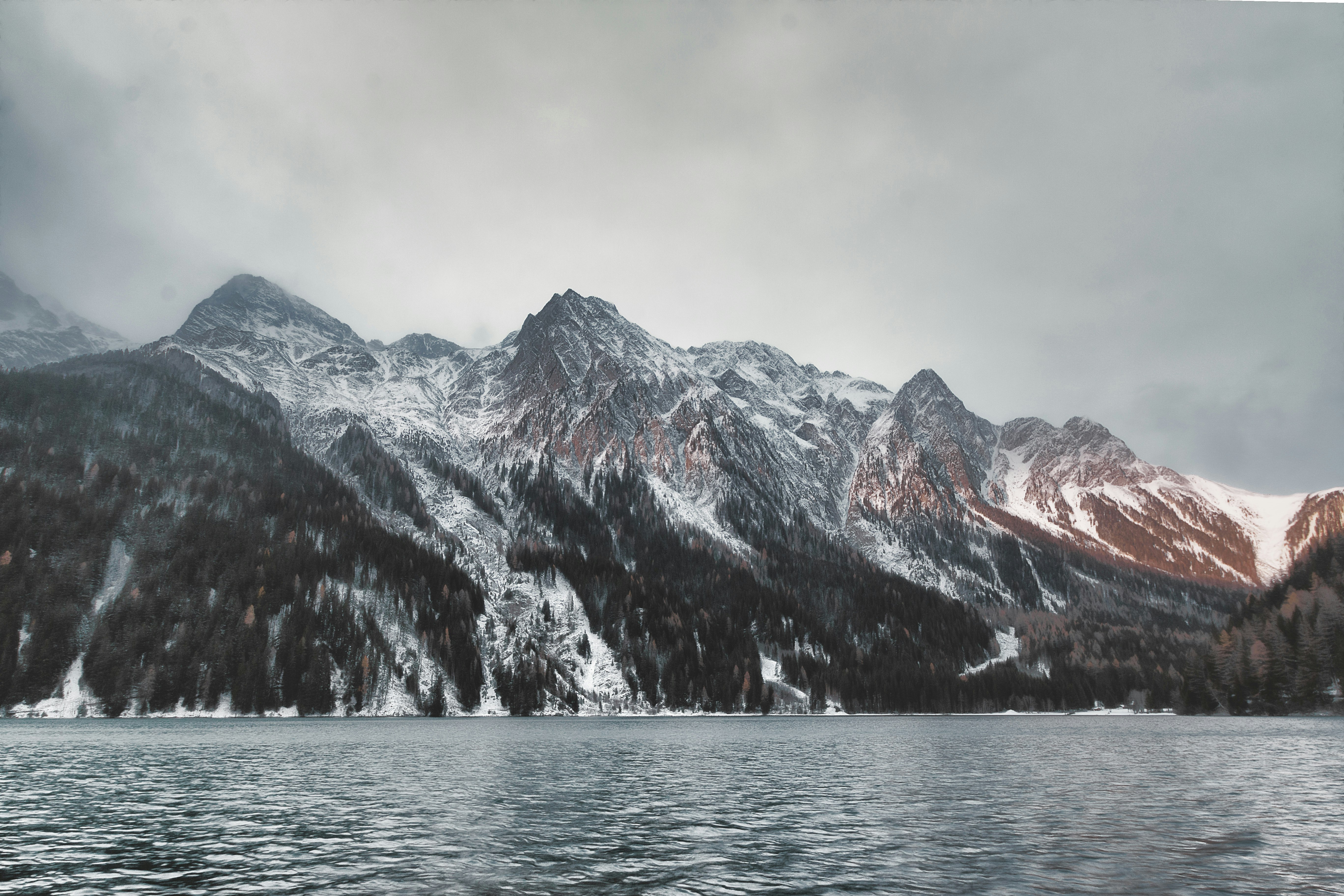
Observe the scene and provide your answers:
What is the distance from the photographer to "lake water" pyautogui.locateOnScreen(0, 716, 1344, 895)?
69.6ft

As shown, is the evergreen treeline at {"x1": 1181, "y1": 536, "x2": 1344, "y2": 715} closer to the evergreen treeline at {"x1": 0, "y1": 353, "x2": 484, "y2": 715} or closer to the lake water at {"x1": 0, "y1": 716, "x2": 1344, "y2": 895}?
the lake water at {"x1": 0, "y1": 716, "x2": 1344, "y2": 895}

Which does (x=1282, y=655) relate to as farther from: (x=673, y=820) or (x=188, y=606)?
(x=188, y=606)

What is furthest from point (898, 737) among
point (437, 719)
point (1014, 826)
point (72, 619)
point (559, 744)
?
point (72, 619)

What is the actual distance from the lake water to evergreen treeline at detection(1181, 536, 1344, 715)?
6126cm

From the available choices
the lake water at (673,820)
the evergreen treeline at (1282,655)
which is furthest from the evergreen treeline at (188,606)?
the evergreen treeline at (1282,655)

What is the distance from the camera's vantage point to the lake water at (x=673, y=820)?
21.2 metres

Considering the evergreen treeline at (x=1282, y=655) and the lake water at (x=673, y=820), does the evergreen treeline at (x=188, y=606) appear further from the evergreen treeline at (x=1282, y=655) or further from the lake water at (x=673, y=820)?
the evergreen treeline at (x=1282, y=655)

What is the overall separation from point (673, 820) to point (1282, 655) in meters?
137

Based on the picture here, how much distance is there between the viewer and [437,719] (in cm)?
15750

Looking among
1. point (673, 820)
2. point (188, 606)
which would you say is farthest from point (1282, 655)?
point (188, 606)

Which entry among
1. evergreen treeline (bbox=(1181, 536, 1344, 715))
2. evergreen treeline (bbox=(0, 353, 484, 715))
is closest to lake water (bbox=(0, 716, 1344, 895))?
evergreen treeline (bbox=(1181, 536, 1344, 715))

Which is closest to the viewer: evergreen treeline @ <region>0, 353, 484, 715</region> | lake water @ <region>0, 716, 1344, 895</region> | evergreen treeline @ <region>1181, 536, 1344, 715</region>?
lake water @ <region>0, 716, 1344, 895</region>

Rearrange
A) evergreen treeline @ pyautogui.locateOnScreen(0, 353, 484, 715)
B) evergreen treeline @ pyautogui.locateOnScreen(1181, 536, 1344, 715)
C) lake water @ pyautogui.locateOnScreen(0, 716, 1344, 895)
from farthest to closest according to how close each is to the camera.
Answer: evergreen treeline @ pyautogui.locateOnScreen(0, 353, 484, 715), evergreen treeline @ pyautogui.locateOnScreen(1181, 536, 1344, 715), lake water @ pyautogui.locateOnScreen(0, 716, 1344, 895)

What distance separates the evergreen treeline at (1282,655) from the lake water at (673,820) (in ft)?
201
